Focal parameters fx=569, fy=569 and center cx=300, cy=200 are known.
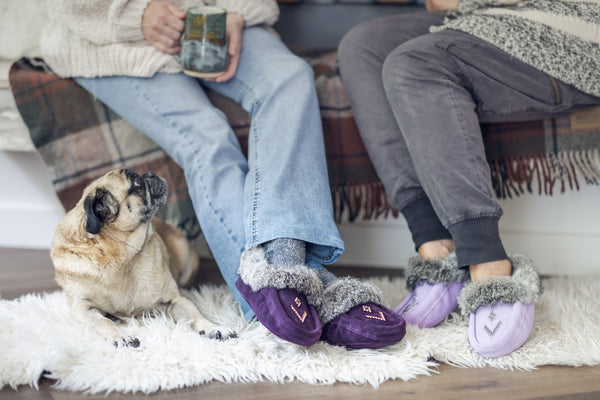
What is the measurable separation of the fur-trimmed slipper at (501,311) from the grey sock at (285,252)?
321mm

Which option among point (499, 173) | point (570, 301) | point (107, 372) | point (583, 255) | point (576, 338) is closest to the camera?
point (107, 372)

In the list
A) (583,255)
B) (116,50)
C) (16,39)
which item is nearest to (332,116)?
(116,50)

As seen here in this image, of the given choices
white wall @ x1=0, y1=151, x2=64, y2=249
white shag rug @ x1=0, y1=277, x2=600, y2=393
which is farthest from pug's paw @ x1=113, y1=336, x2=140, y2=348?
white wall @ x1=0, y1=151, x2=64, y2=249

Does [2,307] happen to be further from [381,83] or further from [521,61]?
[521,61]

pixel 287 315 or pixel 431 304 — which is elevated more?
pixel 287 315

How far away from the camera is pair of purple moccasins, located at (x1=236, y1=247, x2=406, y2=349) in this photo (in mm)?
891

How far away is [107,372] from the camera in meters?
0.88

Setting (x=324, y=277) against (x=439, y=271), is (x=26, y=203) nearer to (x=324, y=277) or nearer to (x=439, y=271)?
(x=324, y=277)

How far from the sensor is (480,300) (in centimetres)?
101

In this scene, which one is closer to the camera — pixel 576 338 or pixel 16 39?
pixel 576 338

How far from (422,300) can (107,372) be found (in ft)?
1.92

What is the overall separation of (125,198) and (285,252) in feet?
1.11

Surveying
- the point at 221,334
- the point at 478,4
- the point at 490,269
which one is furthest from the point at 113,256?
the point at 478,4

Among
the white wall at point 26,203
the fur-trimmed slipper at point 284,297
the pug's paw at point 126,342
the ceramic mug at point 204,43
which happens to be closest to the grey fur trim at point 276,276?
the fur-trimmed slipper at point 284,297
